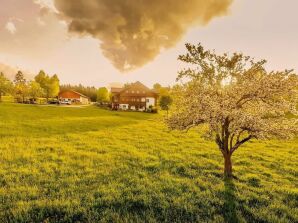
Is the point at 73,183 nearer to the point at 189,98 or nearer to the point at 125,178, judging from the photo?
the point at 125,178

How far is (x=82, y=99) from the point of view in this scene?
116 meters

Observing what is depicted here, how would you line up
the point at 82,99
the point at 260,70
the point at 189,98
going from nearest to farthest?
the point at 260,70, the point at 189,98, the point at 82,99

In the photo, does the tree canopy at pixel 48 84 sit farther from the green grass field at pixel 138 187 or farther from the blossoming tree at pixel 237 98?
the blossoming tree at pixel 237 98

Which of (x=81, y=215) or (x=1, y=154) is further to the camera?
(x=1, y=154)

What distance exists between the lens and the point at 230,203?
7.56 m

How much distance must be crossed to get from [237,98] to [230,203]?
15.0 feet

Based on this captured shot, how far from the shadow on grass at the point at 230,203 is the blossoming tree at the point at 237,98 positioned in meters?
2.54

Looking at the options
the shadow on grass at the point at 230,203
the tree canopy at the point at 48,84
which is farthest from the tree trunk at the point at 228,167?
the tree canopy at the point at 48,84

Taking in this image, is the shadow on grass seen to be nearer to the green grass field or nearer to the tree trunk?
the green grass field


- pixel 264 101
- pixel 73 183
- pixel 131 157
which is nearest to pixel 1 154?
pixel 73 183

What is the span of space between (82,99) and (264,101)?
116810mm

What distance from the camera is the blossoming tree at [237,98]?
8.31 m

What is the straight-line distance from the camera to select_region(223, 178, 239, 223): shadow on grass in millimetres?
6578

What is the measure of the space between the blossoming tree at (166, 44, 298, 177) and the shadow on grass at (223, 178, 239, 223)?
100 inches
